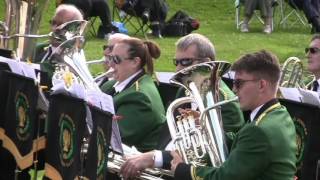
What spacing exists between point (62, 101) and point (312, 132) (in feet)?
5.20

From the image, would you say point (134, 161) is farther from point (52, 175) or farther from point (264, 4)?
point (264, 4)

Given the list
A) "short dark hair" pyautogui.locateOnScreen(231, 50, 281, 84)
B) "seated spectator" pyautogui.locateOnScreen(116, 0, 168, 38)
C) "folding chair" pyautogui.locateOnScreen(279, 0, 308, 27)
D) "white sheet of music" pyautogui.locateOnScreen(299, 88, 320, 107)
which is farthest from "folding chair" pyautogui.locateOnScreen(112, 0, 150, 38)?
"short dark hair" pyautogui.locateOnScreen(231, 50, 281, 84)

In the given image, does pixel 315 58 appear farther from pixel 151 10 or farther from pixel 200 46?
pixel 151 10

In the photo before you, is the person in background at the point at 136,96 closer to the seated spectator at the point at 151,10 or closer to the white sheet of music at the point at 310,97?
the white sheet of music at the point at 310,97

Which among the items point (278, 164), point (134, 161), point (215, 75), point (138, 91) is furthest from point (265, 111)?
point (138, 91)

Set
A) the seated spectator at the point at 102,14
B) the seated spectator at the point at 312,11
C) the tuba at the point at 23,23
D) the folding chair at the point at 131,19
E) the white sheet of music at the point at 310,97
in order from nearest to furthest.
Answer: the white sheet of music at the point at 310,97 < the tuba at the point at 23,23 < the seated spectator at the point at 102,14 < the folding chair at the point at 131,19 < the seated spectator at the point at 312,11

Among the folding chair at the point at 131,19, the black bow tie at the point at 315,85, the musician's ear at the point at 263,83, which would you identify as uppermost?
the musician's ear at the point at 263,83

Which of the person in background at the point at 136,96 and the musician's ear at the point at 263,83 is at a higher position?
the musician's ear at the point at 263,83

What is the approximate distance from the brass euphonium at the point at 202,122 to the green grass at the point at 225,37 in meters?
6.04

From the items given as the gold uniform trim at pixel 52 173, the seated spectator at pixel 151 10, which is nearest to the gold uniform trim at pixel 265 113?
the gold uniform trim at pixel 52 173

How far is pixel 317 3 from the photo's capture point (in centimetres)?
1535

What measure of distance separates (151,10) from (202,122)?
10.2 m

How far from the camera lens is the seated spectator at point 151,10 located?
46.1 ft

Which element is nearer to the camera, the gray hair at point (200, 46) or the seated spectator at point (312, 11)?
the gray hair at point (200, 46)
